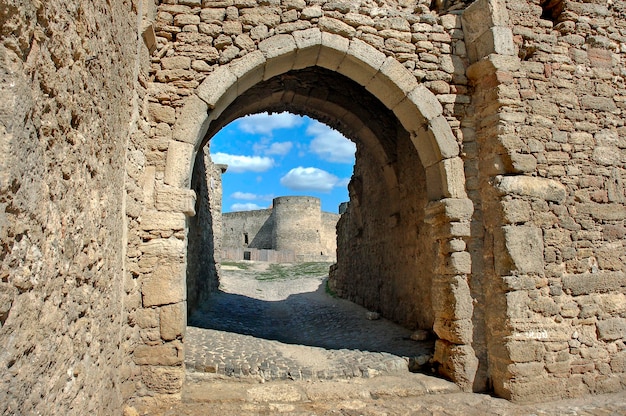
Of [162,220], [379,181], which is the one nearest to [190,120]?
[162,220]

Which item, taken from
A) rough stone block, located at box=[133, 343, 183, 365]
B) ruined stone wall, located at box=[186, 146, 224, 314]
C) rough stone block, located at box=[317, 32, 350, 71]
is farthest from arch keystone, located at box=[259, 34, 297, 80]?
ruined stone wall, located at box=[186, 146, 224, 314]

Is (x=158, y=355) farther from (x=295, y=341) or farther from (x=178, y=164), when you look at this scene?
(x=295, y=341)

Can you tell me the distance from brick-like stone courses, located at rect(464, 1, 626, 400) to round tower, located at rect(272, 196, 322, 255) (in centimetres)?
2114

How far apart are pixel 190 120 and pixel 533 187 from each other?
11.2 feet

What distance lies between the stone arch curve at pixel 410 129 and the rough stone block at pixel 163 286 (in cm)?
77

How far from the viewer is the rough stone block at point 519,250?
3955 millimetres

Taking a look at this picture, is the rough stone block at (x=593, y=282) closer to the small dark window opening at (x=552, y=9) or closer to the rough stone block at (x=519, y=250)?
the rough stone block at (x=519, y=250)

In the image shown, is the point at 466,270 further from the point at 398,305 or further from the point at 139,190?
the point at 139,190

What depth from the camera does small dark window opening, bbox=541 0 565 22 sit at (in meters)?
4.54

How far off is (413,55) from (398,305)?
365 centimetres

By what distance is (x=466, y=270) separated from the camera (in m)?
4.18

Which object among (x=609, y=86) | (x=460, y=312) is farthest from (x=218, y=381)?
(x=609, y=86)

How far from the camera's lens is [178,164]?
12.6 feet

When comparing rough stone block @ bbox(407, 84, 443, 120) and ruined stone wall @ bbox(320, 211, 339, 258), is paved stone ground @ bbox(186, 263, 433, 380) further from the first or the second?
ruined stone wall @ bbox(320, 211, 339, 258)
